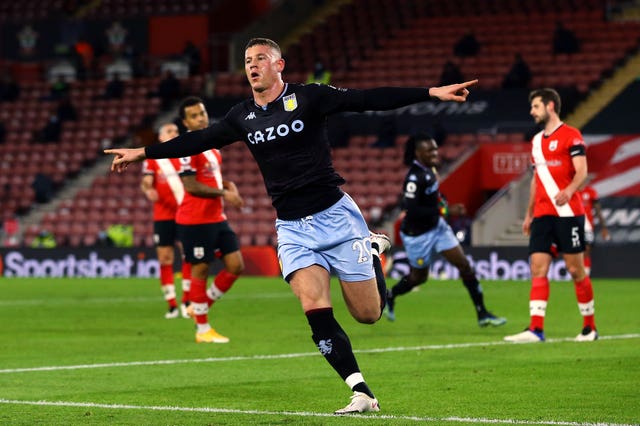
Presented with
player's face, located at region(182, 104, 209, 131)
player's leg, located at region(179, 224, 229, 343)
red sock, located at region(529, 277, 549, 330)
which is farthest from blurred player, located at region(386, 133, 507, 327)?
player's face, located at region(182, 104, 209, 131)

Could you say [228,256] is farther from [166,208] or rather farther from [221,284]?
[166,208]

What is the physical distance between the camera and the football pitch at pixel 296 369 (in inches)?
340

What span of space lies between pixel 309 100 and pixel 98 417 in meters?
2.36

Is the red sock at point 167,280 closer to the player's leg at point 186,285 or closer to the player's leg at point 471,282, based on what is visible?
the player's leg at point 186,285

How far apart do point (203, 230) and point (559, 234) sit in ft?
12.2

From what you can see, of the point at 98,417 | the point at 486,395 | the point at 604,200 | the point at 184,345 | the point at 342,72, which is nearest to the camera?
the point at 98,417

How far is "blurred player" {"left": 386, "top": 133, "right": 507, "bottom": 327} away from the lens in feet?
52.2

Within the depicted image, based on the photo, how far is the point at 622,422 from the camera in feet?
26.2

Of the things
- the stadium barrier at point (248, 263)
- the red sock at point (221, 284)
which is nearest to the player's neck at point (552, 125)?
the red sock at point (221, 284)

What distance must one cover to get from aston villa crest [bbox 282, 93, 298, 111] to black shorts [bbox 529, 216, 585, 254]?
533 cm

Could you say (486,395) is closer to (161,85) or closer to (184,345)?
(184,345)

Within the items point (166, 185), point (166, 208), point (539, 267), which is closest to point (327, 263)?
point (539, 267)

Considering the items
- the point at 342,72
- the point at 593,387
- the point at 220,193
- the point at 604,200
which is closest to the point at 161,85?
the point at 342,72

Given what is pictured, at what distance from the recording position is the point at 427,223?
1608 centimetres
